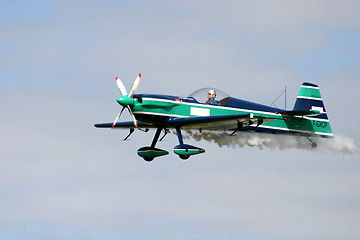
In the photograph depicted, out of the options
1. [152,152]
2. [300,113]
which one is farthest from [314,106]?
[152,152]

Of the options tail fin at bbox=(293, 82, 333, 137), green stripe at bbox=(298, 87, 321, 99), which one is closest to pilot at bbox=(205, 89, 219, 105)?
tail fin at bbox=(293, 82, 333, 137)

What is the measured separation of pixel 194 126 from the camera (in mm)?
33156

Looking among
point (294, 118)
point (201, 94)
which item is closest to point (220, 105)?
point (201, 94)

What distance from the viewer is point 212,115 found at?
33.3 meters

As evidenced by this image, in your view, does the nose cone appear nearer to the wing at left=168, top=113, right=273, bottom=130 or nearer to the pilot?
the wing at left=168, top=113, right=273, bottom=130

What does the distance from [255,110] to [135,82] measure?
511 cm

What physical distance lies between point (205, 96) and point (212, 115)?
2.52 feet

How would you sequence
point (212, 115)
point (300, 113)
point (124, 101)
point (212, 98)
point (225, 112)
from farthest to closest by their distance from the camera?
1. point (300, 113)
2. point (225, 112)
3. point (212, 98)
4. point (212, 115)
5. point (124, 101)

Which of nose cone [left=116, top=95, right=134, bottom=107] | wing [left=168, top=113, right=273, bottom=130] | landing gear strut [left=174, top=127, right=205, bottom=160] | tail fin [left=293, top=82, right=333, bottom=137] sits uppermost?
tail fin [left=293, top=82, right=333, bottom=137]

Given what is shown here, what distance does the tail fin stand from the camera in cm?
3528

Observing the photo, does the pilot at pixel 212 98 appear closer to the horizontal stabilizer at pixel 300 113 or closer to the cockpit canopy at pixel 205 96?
the cockpit canopy at pixel 205 96

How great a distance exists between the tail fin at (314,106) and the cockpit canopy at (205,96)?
322 cm

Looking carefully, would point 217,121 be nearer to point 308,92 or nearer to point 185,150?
point 185,150

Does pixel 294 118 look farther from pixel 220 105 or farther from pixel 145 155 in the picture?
pixel 145 155
